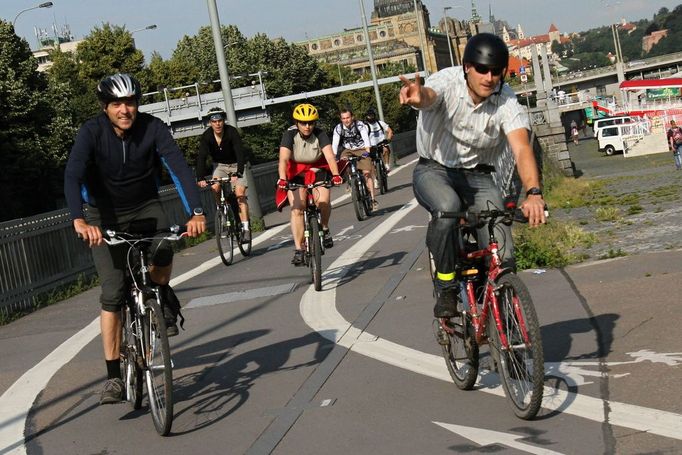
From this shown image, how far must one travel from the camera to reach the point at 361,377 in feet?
23.4

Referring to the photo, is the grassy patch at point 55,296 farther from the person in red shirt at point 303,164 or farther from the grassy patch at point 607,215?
the grassy patch at point 607,215

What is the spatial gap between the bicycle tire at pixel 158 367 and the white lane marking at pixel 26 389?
74 centimetres

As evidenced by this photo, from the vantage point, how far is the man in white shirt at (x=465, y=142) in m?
5.86

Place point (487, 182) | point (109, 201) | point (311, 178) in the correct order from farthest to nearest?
point (311, 178) < point (109, 201) < point (487, 182)

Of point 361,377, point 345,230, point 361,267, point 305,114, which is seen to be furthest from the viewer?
point 345,230

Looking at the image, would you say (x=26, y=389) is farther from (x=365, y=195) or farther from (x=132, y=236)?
(x=365, y=195)

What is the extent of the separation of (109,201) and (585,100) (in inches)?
5745

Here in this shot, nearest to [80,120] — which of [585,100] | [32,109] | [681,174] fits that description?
[32,109]

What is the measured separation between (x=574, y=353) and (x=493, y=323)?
1.37 m

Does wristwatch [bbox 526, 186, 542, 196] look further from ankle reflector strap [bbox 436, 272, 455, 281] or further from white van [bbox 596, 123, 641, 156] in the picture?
white van [bbox 596, 123, 641, 156]

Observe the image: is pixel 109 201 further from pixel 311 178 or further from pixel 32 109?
pixel 32 109

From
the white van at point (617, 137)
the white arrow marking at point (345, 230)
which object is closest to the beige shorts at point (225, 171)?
the white arrow marking at point (345, 230)

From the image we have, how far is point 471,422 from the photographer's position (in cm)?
573

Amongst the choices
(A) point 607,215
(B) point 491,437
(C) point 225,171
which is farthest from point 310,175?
(B) point 491,437
